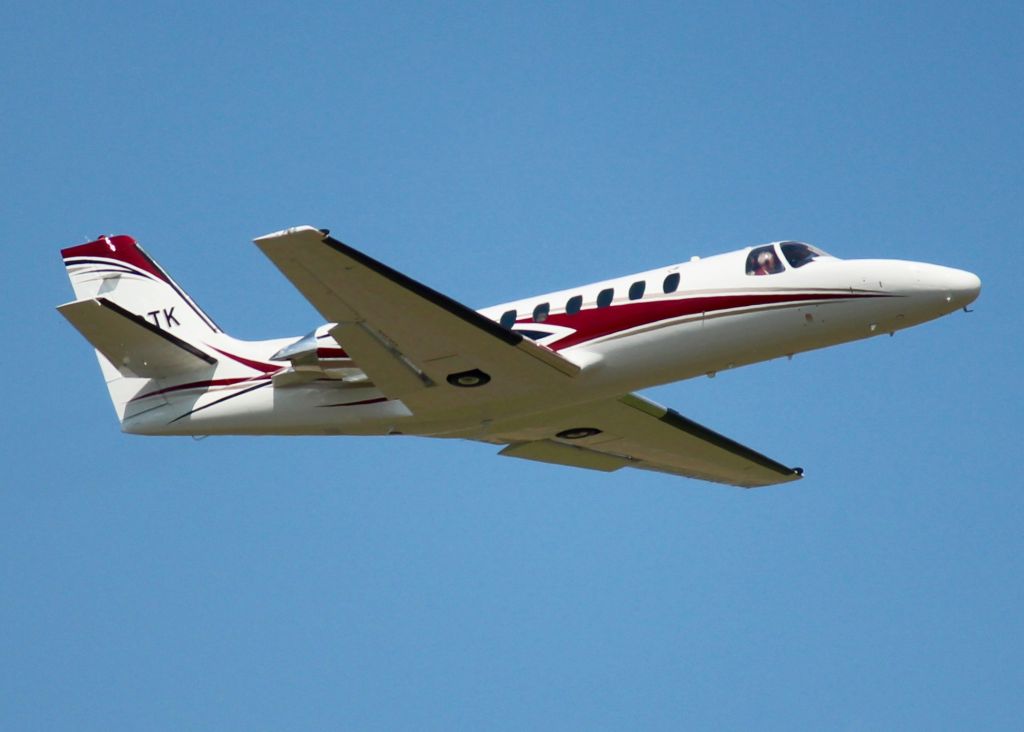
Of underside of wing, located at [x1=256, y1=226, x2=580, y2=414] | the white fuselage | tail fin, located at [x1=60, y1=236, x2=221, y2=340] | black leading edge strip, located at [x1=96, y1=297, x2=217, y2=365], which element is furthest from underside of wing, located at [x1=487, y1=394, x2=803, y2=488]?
tail fin, located at [x1=60, y1=236, x2=221, y2=340]

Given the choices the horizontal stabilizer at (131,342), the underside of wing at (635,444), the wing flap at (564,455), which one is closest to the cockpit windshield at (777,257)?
the underside of wing at (635,444)

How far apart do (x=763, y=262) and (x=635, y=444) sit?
4.82 metres

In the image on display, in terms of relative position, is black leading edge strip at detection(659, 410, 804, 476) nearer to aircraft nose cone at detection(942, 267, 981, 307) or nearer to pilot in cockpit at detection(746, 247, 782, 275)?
pilot in cockpit at detection(746, 247, 782, 275)

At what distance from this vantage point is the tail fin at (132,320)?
2108 cm

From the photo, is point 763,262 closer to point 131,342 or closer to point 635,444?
point 635,444

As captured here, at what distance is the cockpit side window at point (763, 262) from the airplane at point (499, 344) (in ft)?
0.08

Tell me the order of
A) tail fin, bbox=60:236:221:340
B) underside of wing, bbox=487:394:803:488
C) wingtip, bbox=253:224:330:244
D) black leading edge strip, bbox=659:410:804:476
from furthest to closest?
tail fin, bbox=60:236:221:340 → black leading edge strip, bbox=659:410:804:476 → underside of wing, bbox=487:394:803:488 → wingtip, bbox=253:224:330:244

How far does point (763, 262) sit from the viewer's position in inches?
764

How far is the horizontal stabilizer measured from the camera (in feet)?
67.9

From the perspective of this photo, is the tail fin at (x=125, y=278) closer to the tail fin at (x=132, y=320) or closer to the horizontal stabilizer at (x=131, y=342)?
the tail fin at (x=132, y=320)

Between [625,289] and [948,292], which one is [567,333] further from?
[948,292]

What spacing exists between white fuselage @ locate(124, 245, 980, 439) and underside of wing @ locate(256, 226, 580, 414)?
502 mm

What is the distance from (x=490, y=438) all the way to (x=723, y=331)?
4.44 m

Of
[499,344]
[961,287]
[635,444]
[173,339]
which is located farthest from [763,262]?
[173,339]
